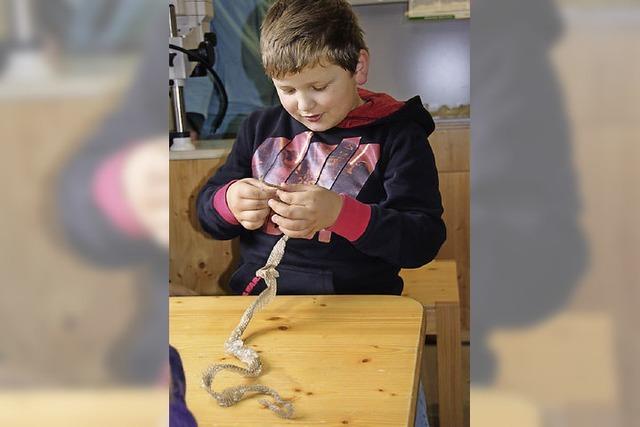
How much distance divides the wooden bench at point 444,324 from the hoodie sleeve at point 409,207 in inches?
6.5

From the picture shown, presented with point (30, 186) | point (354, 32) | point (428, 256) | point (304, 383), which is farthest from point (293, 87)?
point (30, 186)

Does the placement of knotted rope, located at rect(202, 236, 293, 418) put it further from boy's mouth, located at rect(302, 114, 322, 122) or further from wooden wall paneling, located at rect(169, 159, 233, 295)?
wooden wall paneling, located at rect(169, 159, 233, 295)

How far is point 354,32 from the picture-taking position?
1.90 feet

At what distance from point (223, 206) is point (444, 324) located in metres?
0.29

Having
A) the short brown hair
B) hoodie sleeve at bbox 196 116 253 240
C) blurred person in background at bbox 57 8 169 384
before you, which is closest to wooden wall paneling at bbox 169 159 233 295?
hoodie sleeve at bbox 196 116 253 240

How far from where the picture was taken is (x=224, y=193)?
0.59 m

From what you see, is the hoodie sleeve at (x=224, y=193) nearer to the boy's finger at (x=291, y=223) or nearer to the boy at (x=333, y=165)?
the boy at (x=333, y=165)

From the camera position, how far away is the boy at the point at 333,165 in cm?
55

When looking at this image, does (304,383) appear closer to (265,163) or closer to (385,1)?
(265,163)

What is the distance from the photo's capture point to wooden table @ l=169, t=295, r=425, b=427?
31 cm

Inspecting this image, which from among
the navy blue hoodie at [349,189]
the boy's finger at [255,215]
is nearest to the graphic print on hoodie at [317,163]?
the navy blue hoodie at [349,189]

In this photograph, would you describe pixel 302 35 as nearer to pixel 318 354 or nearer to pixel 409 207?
pixel 409 207

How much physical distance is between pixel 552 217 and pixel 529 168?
1 centimetres

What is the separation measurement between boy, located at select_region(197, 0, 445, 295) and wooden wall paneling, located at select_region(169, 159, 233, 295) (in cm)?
23
